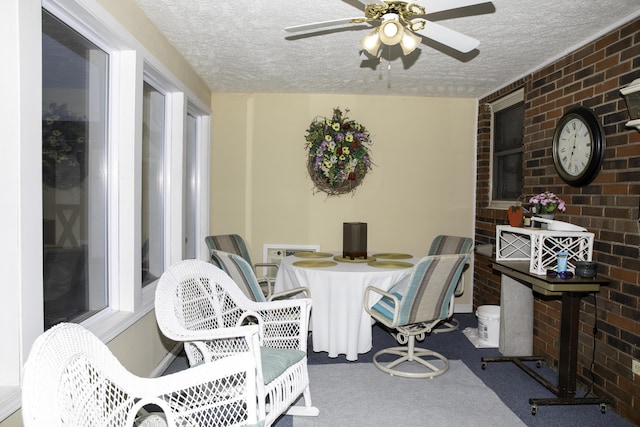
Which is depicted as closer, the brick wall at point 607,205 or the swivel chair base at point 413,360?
the brick wall at point 607,205

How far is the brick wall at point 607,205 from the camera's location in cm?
267

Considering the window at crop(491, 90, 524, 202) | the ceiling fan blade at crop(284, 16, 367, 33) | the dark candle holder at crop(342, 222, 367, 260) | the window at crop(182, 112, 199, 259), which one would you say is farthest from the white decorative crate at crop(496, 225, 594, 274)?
the window at crop(182, 112, 199, 259)

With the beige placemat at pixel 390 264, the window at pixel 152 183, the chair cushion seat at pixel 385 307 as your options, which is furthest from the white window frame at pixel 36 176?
the beige placemat at pixel 390 264

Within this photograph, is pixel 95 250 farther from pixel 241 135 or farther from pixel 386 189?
pixel 386 189

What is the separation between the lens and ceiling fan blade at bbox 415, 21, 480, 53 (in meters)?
2.24

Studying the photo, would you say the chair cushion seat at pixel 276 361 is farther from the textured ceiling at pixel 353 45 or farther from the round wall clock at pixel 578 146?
the round wall clock at pixel 578 146

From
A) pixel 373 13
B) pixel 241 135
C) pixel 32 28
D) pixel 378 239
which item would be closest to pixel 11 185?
pixel 32 28

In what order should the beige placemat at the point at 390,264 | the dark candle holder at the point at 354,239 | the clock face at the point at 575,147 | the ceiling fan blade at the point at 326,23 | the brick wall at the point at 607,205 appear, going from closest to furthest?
the ceiling fan blade at the point at 326,23 → the brick wall at the point at 607,205 → the clock face at the point at 575,147 → the beige placemat at the point at 390,264 → the dark candle holder at the point at 354,239

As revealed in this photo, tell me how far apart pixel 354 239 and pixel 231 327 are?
1.63 m

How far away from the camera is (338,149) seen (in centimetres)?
462

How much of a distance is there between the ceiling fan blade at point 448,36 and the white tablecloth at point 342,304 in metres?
1.73

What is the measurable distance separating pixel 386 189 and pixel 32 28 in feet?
12.8

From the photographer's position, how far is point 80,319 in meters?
2.39

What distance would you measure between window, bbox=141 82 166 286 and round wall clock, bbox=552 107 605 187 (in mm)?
3092
